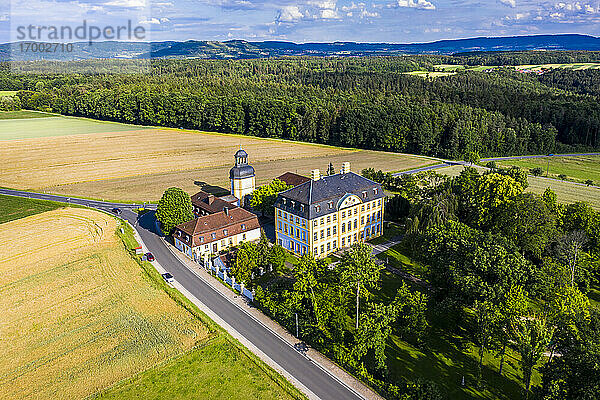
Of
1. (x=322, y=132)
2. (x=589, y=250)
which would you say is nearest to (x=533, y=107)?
(x=322, y=132)

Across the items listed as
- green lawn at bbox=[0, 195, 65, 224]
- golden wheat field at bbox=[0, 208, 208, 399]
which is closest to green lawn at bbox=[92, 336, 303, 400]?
golden wheat field at bbox=[0, 208, 208, 399]

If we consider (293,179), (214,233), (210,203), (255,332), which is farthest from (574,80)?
(255,332)

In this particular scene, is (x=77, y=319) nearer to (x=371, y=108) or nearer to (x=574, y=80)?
(x=371, y=108)

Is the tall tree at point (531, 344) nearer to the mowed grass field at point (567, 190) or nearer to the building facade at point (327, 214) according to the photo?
the building facade at point (327, 214)

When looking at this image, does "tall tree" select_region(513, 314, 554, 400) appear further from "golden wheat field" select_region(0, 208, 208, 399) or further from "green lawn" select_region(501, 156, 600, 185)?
"green lawn" select_region(501, 156, 600, 185)

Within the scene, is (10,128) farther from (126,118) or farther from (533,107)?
(533,107)

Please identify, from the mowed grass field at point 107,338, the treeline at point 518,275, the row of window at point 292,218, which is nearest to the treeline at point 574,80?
the treeline at point 518,275
